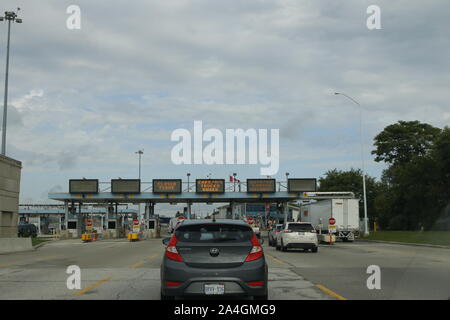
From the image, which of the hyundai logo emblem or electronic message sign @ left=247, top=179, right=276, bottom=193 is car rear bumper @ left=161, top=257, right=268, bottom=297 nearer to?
the hyundai logo emblem

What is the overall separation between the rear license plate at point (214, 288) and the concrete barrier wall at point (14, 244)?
23904 millimetres

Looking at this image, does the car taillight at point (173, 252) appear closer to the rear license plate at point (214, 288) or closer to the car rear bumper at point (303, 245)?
the rear license plate at point (214, 288)

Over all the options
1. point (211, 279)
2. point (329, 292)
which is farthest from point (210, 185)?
point (211, 279)

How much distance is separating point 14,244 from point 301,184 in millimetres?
35325

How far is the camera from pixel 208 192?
5966 centimetres

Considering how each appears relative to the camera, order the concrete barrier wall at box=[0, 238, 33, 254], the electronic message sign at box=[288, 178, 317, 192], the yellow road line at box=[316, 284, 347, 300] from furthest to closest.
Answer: the electronic message sign at box=[288, 178, 317, 192] → the concrete barrier wall at box=[0, 238, 33, 254] → the yellow road line at box=[316, 284, 347, 300]

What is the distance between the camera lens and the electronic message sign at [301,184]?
59.1 meters

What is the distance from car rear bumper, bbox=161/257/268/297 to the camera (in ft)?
27.9

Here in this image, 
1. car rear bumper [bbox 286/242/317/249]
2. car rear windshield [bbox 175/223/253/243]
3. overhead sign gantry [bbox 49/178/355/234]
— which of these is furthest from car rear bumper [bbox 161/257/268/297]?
overhead sign gantry [bbox 49/178/355/234]

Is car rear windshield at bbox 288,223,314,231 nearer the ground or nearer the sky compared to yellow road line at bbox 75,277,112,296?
nearer the sky

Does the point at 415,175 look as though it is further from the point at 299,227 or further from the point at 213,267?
the point at 213,267

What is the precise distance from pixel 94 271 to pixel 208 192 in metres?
43.3

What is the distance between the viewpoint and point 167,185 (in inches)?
2371
